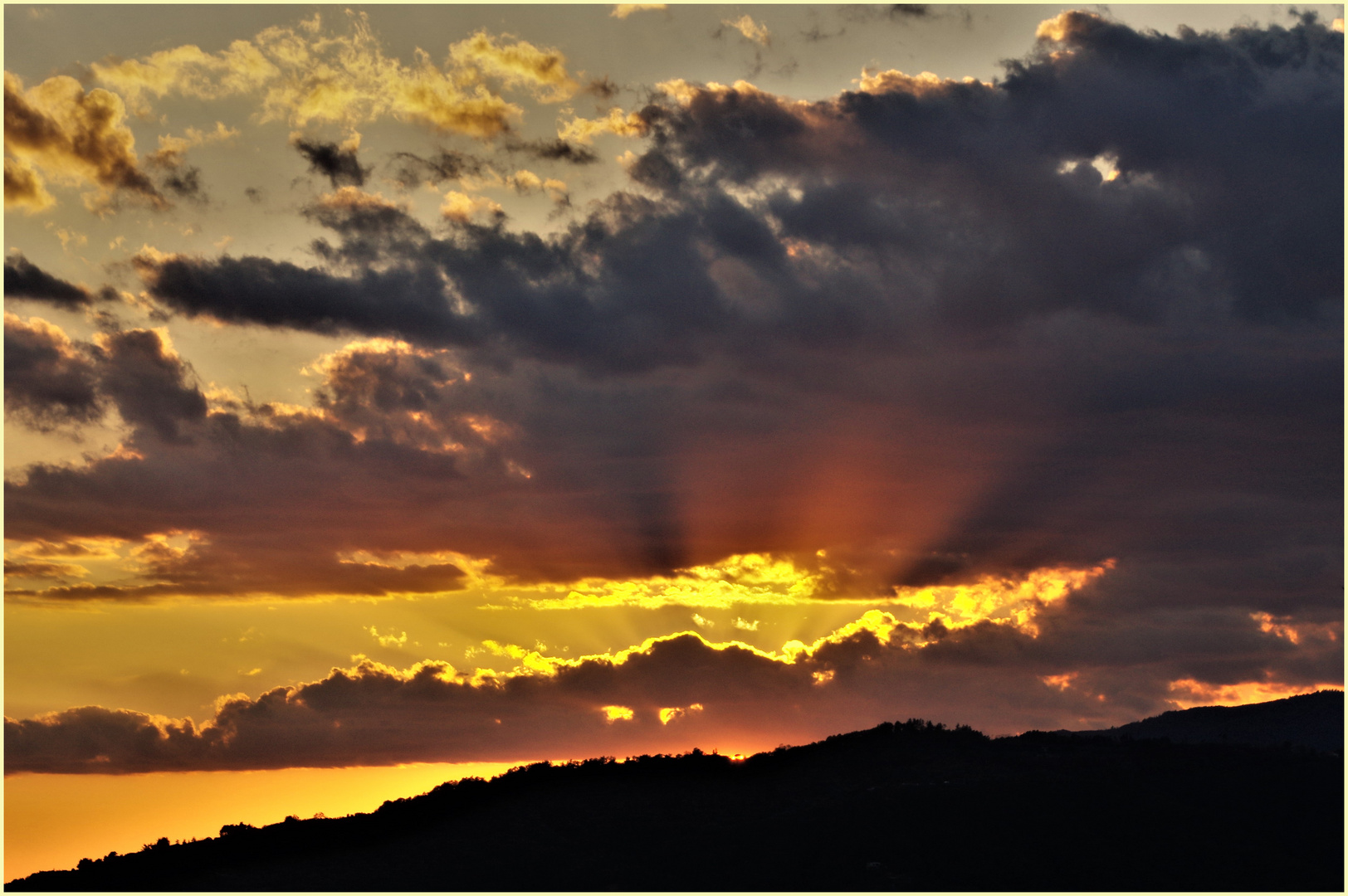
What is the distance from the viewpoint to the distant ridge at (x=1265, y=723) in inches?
4660

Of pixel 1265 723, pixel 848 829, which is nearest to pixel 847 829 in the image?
pixel 848 829

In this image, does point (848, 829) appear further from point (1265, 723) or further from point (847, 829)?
point (1265, 723)

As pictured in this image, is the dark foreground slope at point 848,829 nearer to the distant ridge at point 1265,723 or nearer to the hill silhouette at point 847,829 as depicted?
the hill silhouette at point 847,829

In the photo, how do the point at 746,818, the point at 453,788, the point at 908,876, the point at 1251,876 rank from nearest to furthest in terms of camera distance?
the point at 1251,876 < the point at 908,876 < the point at 746,818 < the point at 453,788

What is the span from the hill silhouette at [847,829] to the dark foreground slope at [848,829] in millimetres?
175

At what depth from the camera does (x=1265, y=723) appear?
4963 inches

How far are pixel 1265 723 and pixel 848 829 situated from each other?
69772mm

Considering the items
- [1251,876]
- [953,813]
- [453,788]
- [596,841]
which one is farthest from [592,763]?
[1251,876]

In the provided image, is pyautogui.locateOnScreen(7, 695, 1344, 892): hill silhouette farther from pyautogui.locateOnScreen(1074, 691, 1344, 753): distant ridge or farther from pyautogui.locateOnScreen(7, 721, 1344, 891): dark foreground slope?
pyautogui.locateOnScreen(1074, 691, 1344, 753): distant ridge

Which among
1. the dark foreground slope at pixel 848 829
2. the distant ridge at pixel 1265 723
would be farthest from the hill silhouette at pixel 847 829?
the distant ridge at pixel 1265 723

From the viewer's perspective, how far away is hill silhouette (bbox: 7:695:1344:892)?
230 ft

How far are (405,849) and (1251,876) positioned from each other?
53859 mm

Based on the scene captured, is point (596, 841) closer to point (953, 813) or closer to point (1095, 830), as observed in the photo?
point (953, 813)

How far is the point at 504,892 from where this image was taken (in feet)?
234
